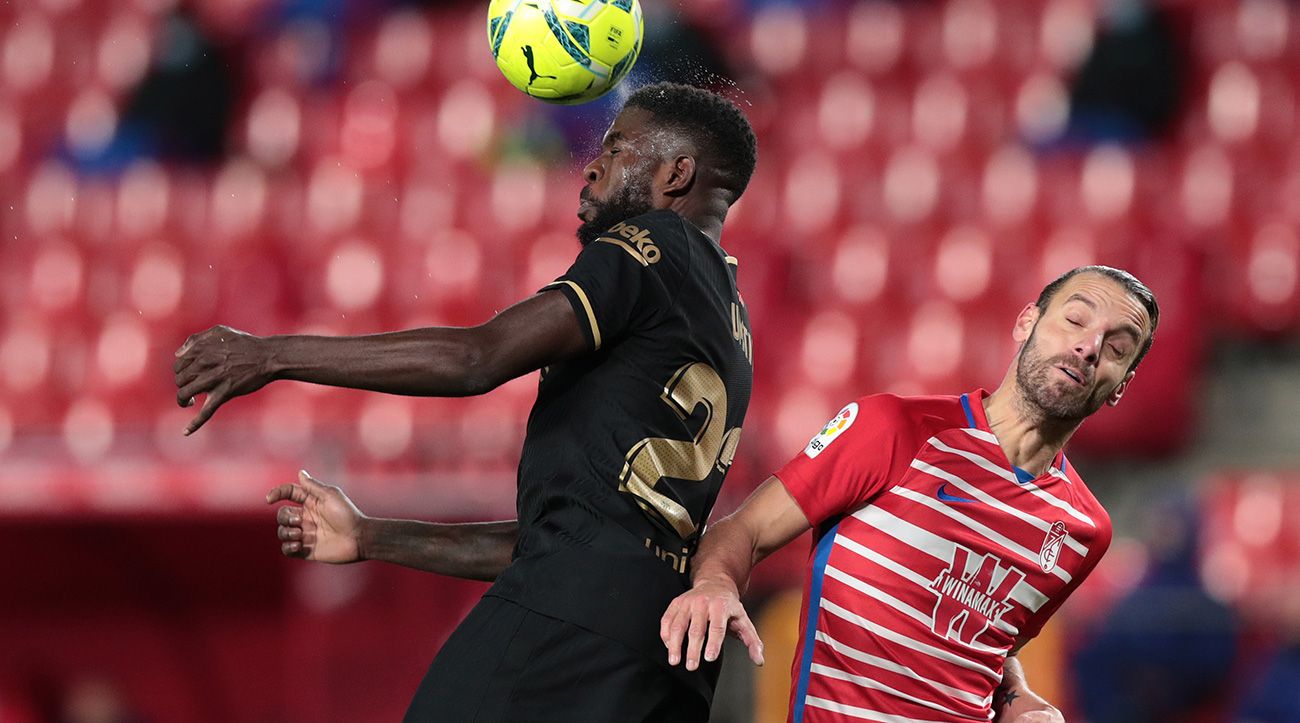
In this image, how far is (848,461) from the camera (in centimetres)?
280

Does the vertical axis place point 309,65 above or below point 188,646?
above

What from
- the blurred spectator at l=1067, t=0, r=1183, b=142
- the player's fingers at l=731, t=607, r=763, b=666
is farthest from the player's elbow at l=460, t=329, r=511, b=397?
the blurred spectator at l=1067, t=0, r=1183, b=142

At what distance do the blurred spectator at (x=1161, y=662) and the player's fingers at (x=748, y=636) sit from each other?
2.90 meters

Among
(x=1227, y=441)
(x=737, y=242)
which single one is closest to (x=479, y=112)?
(x=737, y=242)

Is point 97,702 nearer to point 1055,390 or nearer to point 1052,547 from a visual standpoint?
point 1052,547

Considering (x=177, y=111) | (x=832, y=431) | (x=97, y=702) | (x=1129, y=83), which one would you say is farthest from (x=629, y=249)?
(x=177, y=111)

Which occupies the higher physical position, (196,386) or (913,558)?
(196,386)

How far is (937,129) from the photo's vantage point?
824 centimetres

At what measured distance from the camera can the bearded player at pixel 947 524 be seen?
9.21ft

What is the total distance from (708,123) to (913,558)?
0.91 m

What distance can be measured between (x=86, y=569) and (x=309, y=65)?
4.18 m

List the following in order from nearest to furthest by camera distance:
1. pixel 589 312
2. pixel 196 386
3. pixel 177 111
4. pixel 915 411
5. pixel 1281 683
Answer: pixel 196 386, pixel 589 312, pixel 915 411, pixel 1281 683, pixel 177 111

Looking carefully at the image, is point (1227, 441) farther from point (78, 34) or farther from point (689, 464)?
point (78, 34)

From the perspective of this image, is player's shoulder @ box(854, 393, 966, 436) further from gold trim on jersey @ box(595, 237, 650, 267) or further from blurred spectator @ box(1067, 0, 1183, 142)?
blurred spectator @ box(1067, 0, 1183, 142)
